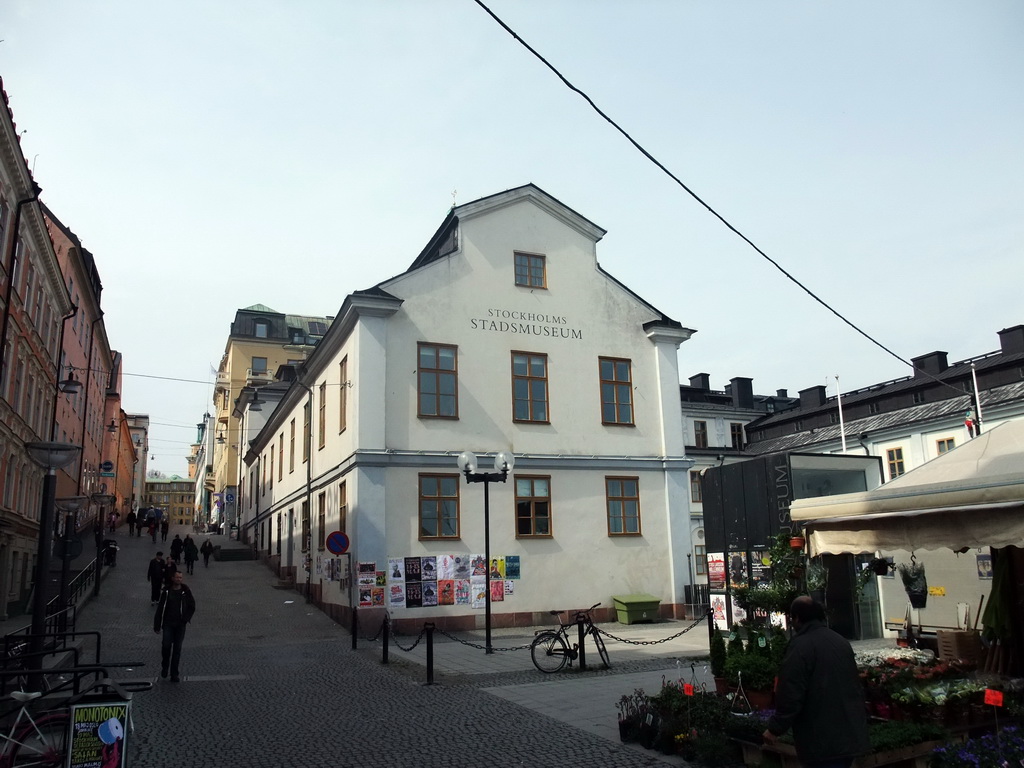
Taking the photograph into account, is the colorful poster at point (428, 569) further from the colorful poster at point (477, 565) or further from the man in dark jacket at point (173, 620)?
the man in dark jacket at point (173, 620)

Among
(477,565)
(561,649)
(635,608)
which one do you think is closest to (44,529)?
(561,649)

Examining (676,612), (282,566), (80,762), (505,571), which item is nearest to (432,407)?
(505,571)

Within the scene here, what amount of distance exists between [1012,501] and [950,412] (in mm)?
39481

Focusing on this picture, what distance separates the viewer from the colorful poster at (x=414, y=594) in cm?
2167

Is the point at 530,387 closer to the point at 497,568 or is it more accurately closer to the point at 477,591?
the point at 497,568

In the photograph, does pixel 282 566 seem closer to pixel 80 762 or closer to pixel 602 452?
pixel 602 452

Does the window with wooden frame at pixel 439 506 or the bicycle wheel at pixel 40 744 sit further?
the window with wooden frame at pixel 439 506

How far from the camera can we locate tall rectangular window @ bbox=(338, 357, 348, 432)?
23891 millimetres

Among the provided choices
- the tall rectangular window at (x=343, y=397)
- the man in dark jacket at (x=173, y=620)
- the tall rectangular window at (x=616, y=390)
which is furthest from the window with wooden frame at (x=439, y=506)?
the man in dark jacket at (x=173, y=620)

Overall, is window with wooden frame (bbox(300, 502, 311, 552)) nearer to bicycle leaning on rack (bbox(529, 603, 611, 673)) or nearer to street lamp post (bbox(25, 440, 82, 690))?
bicycle leaning on rack (bbox(529, 603, 611, 673))

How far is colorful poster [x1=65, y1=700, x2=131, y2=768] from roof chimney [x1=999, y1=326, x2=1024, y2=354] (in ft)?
150

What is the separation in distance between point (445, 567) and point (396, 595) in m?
1.55

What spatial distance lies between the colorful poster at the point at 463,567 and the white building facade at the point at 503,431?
4 cm

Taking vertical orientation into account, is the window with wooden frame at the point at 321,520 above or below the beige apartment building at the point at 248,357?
below
